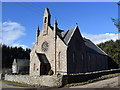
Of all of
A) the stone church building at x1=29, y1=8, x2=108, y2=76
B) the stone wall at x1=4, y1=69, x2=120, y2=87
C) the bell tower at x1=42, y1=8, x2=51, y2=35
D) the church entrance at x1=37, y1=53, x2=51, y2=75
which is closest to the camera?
the stone wall at x1=4, y1=69, x2=120, y2=87

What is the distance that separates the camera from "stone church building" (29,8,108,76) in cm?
3422

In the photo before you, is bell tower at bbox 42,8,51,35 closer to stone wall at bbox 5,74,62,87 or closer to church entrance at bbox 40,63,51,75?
church entrance at bbox 40,63,51,75

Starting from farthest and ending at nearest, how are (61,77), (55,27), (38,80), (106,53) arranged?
(106,53) < (55,27) < (38,80) < (61,77)

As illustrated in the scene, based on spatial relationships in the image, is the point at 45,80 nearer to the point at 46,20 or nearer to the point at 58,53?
the point at 58,53

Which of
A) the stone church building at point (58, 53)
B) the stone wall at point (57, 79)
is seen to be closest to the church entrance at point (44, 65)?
the stone church building at point (58, 53)

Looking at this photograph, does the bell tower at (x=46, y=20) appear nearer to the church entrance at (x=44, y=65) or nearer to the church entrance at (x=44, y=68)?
the church entrance at (x=44, y=65)

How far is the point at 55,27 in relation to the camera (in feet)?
121

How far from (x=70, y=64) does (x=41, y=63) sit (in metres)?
7.29

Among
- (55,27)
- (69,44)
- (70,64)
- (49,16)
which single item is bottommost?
(70,64)

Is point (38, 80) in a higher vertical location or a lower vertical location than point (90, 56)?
lower

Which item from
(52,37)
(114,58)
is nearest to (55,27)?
(52,37)

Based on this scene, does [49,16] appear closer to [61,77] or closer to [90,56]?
[90,56]

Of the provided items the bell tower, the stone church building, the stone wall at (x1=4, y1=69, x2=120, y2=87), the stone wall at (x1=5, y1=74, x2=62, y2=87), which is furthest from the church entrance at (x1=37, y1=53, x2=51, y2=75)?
the stone wall at (x1=4, y1=69, x2=120, y2=87)

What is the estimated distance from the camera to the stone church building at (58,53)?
34.2 m
